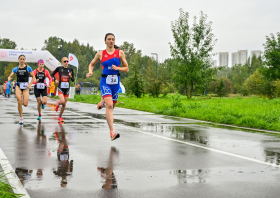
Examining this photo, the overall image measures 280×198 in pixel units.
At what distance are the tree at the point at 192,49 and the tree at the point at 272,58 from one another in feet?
33.3

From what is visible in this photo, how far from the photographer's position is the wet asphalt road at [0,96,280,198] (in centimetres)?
445

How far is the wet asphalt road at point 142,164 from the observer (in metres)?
4.45

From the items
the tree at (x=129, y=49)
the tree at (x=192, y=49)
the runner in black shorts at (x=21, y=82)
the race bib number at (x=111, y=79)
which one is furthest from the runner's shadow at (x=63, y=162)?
the tree at (x=129, y=49)

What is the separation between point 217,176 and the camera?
5.12m

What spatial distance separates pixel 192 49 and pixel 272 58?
40.9ft

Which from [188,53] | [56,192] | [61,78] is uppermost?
[188,53]

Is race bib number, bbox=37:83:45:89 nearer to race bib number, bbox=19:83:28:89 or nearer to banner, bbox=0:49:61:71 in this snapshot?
race bib number, bbox=19:83:28:89

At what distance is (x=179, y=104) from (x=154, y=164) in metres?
12.5

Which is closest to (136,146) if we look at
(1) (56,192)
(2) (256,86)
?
(1) (56,192)

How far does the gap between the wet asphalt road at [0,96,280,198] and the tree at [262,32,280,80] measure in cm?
3803

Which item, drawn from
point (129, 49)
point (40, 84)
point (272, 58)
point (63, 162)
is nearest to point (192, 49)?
point (272, 58)

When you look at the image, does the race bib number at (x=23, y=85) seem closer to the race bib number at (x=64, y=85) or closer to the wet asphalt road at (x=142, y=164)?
the race bib number at (x=64, y=85)

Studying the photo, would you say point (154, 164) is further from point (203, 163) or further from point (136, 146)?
point (136, 146)

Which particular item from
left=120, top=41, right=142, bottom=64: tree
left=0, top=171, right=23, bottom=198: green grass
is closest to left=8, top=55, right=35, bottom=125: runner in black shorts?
left=0, top=171, right=23, bottom=198: green grass
